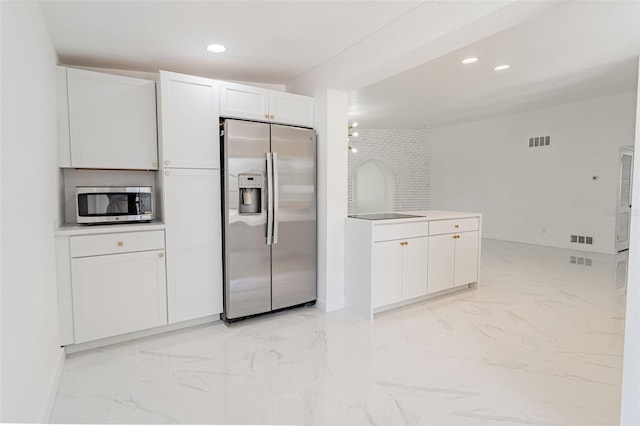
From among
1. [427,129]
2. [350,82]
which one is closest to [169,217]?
[350,82]

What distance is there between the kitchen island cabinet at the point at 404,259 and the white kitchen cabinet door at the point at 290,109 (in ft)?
3.68

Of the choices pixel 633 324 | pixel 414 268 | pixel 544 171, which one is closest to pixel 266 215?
pixel 414 268

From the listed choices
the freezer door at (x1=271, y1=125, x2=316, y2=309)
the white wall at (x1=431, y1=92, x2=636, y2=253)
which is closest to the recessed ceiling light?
the freezer door at (x1=271, y1=125, x2=316, y2=309)

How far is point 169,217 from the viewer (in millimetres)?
2938

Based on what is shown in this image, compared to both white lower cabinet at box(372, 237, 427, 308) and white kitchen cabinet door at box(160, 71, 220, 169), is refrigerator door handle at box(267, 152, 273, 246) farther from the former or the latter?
white lower cabinet at box(372, 237, 427, 308)

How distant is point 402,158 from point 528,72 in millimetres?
4452

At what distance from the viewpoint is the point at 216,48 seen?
297 centimetres

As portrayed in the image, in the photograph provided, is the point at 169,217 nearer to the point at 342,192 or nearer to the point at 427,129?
the point at 342,192

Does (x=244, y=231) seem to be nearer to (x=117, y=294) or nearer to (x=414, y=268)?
(x=117, y=294)

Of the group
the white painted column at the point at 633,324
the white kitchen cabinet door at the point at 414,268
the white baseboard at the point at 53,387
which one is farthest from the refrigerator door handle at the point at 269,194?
the white painted column at the point at 633,324

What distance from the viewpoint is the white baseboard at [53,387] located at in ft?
6.13

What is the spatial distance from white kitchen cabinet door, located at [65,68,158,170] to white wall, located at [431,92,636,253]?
22.7ft

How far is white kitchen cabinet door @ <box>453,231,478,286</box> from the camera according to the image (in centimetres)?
394

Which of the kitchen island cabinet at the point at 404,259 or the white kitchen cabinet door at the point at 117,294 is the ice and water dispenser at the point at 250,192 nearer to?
the white kitchen cabinet door at the point at 117,294
